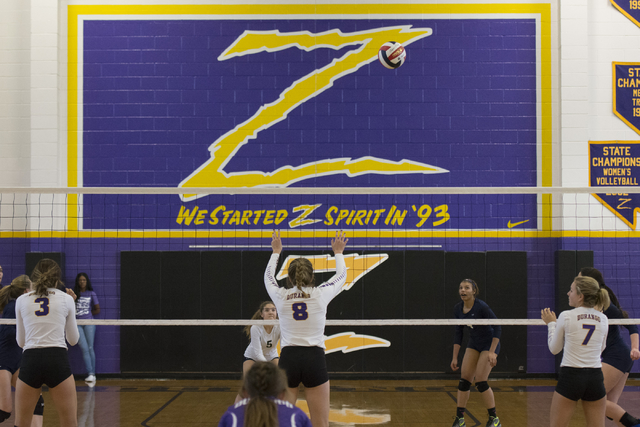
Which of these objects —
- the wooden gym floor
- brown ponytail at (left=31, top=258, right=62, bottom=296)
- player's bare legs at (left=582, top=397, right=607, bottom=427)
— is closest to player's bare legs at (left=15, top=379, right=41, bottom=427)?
brown ponytail at (left=31, top=258, right=62, bottom=296)

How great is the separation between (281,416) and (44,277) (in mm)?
2729

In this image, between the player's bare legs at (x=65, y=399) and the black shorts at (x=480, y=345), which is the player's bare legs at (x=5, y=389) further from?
the black shorts at (x=480, y=345)

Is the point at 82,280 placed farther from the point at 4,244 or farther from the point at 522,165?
the point at 522,165

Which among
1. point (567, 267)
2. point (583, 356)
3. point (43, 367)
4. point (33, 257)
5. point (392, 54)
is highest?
point (392, 54)

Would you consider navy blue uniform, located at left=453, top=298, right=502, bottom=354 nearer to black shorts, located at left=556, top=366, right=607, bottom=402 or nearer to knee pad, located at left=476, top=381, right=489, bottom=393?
knee pad, located at left=476, top=381, right=489, bottom=393

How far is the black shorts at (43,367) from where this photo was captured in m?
4.00

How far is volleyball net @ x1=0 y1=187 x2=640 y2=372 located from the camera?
8.22m

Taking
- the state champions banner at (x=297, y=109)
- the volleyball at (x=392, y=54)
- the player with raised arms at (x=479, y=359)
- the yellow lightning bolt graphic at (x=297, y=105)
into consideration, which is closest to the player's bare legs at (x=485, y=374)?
the player with raised arms at (x=479, y=359)

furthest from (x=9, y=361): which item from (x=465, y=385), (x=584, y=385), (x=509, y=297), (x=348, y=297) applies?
(x=509, y=297)

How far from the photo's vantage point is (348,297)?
8.23 m

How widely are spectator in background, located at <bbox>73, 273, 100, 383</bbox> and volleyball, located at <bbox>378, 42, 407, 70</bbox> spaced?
5790 millimetres

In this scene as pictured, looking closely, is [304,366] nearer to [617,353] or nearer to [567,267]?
[617,353]

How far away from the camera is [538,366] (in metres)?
8.34

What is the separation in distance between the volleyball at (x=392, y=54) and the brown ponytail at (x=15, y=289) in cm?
561
